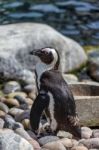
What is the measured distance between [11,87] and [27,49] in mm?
806

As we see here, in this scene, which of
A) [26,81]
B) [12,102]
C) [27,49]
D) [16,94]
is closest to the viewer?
[12,102]

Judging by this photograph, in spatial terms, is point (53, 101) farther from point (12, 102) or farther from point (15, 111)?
point (12, 102)

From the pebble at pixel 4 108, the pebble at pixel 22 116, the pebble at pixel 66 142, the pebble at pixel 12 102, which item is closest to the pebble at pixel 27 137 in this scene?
the pebble at pixel 66 142

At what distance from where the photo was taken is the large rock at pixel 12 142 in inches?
223

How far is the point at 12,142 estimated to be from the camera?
18.6 ft

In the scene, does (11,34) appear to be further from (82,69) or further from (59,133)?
(59,133)

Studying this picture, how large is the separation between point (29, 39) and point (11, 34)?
44 centimetres

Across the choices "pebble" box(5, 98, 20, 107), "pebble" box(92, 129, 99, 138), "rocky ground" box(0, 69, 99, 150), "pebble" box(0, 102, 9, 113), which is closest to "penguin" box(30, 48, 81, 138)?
"rocky ground" box(0, 69, 99, 150)

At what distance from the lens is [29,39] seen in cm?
924

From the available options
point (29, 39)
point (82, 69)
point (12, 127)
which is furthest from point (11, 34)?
point (12, 127)

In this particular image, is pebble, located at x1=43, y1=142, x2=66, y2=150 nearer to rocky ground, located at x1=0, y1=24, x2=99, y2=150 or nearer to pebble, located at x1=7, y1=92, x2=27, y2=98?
rocky ground, located at x1=0, y1=24, x2=99, y2=150

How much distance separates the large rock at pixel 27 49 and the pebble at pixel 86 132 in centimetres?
223

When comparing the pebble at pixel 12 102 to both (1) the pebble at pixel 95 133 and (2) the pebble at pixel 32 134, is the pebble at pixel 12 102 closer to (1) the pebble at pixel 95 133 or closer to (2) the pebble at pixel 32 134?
(2) the pebble at pixel 32 134

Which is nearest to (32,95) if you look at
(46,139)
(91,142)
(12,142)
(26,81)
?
(26,81)
